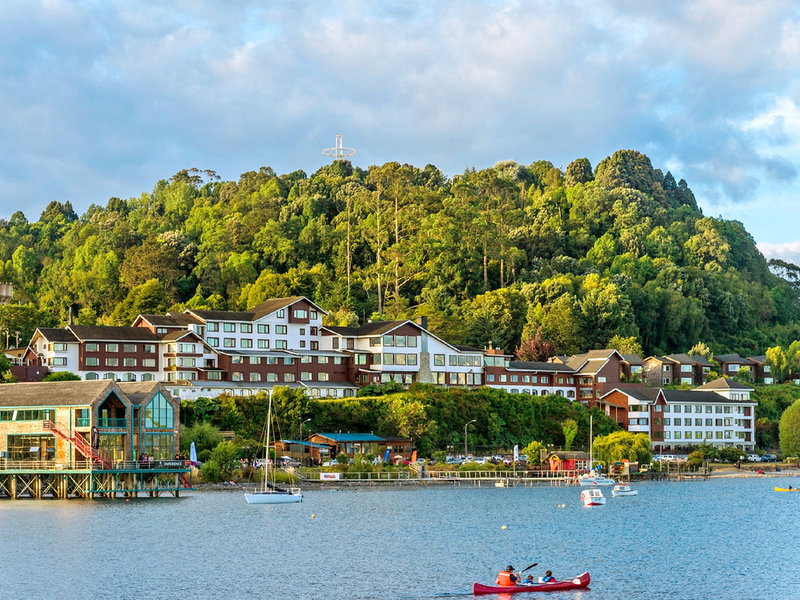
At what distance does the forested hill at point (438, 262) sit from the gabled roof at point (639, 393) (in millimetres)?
11571

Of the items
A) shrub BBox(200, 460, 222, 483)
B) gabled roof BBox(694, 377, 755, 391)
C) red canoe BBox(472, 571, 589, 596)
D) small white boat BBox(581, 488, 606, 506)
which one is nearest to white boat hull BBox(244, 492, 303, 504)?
shrub BBox(200, 460, 222, 483)

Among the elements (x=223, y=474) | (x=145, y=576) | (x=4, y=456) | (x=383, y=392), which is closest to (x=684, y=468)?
(x=383, y=392)

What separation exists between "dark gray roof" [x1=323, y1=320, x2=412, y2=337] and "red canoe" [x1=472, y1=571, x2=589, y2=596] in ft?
232

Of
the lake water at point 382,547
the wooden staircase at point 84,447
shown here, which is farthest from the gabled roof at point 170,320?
the wooden staircase at point 84,447

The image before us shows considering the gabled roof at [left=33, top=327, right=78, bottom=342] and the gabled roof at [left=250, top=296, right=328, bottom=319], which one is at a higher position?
the gabled roof at [left=250, top=296, right=328, bottom=319]

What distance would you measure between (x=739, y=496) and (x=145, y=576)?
6232cm

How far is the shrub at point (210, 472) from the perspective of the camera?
295ft

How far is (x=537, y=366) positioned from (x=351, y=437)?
30.8 metres

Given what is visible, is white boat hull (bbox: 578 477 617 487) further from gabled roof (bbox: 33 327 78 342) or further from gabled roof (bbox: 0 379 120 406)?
gabled roof (bbox: 33 327 78 342)

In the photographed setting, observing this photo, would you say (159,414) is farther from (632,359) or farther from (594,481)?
(632,359)

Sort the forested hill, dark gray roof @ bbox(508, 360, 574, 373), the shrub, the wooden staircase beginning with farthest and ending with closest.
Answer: the forested hill < dark gray roof @ bbox(508, 360, 574, 373) < the shrub < the wooden staircase

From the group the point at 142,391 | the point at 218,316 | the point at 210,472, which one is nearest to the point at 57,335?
the point at 218,316

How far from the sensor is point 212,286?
475 feet

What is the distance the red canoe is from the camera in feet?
147
